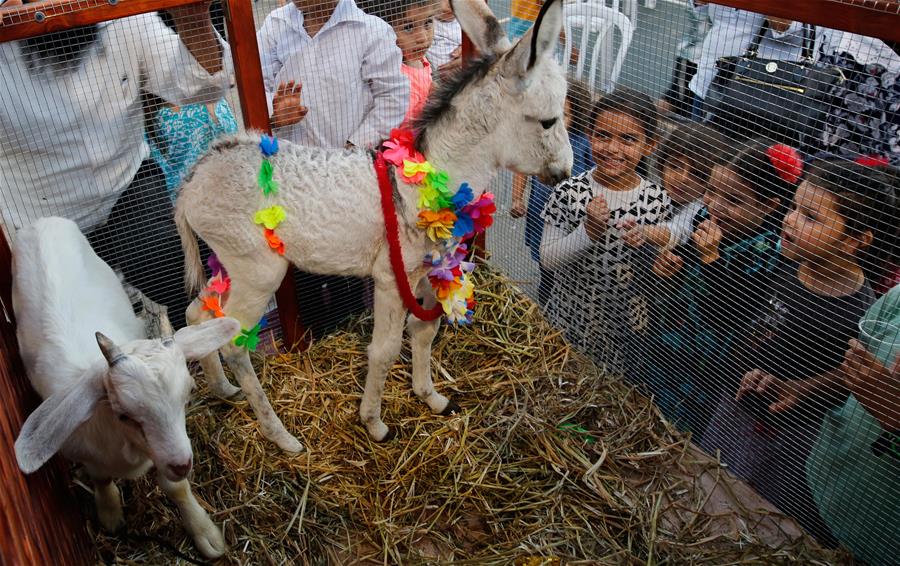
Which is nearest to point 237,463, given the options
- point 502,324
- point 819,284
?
point 502,324

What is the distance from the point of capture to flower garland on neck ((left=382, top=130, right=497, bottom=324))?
251 cm

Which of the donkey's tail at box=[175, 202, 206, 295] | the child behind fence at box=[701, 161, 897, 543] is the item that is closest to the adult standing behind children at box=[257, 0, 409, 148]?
the donkey's tail at box=[175, 202, 206, 295]

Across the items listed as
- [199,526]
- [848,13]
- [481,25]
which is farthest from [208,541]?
[848,13]

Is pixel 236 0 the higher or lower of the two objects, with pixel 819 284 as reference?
higher

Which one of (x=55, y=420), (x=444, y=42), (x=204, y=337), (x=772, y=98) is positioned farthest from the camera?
(x=444, y=42)

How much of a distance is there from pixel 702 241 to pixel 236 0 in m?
1.97

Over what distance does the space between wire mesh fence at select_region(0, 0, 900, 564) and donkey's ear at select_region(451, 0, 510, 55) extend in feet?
0.49

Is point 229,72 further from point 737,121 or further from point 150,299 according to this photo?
point 737,121

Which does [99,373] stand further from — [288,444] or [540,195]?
[540,195]

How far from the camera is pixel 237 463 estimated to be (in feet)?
9.34

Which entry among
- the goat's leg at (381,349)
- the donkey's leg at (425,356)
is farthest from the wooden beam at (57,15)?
the donkey's leg at (425,356)

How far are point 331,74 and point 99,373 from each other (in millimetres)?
1636

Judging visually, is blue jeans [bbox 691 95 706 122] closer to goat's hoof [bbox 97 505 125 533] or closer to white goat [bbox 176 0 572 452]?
white goat [bbox 176 0 572 452]

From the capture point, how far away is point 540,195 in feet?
11.5
